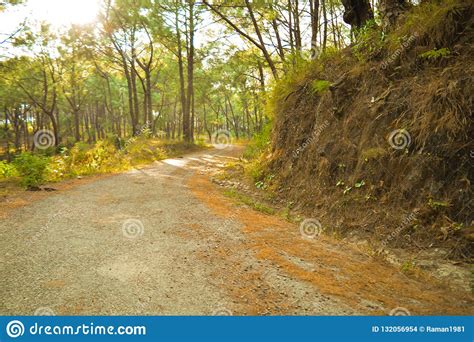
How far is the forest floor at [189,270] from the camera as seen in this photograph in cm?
295

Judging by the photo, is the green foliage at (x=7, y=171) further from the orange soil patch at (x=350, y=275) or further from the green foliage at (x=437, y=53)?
the green foliage at (x=437, y=53)

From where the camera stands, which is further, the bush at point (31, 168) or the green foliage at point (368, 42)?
the bush at point (31, 168)

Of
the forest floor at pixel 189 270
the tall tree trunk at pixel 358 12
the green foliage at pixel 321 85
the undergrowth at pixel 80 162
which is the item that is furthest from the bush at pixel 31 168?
the tall tree trunk at pixel 358 12

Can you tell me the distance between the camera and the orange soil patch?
306 cm

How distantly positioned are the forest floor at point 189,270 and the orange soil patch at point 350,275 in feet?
0.04

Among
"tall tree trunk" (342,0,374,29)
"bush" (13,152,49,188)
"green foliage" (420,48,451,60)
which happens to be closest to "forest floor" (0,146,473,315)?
"bush" (13,152,49,188)

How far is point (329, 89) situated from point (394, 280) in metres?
5.06

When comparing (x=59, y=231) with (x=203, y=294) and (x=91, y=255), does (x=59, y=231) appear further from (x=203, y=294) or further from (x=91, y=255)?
(x=203, y=294)

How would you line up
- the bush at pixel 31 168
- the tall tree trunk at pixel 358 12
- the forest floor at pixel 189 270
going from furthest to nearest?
1. the bush at pixel 31 168
2. the tall tree trunk at pixel 358 12
3. the forest floor at pixel 189 270

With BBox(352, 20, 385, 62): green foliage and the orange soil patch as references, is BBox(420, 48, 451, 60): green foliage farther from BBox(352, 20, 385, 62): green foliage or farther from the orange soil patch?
the orange soil patch

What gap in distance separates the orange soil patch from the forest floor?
1 centimetres

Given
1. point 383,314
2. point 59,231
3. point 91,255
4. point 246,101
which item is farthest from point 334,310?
point 246,101

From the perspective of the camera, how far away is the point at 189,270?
3668 millimetres

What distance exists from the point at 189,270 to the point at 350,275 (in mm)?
1973
